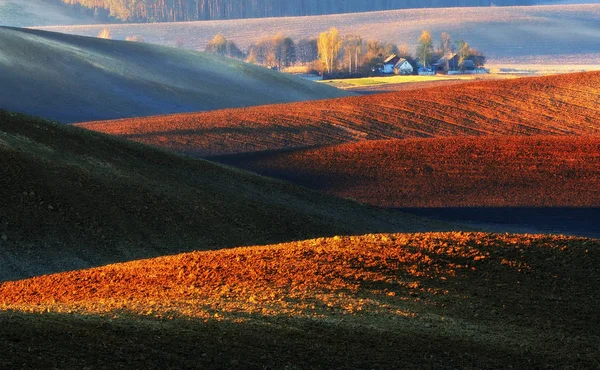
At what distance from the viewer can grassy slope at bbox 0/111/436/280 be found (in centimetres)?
2031

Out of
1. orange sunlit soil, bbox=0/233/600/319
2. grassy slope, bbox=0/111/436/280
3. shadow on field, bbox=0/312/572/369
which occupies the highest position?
shadow on field, bbox=0/312/572/369

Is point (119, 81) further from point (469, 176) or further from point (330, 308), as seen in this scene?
point (330, 308)

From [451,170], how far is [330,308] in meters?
24.4

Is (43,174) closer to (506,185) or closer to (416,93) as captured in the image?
(506,185)

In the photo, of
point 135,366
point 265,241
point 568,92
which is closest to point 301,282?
point 135,366

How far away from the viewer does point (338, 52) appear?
143 m

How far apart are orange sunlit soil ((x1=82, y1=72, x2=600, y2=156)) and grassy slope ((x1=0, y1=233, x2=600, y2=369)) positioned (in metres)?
29.0

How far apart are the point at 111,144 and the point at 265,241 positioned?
7.10 m

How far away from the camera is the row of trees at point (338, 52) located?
437ft

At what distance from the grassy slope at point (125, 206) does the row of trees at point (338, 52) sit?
10122 cm

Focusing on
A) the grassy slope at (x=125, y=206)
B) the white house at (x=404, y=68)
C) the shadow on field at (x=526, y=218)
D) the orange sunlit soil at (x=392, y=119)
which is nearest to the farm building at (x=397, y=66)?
the white house at (x=404, y=68)

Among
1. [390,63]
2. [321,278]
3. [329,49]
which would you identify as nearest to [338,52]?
[390,63]

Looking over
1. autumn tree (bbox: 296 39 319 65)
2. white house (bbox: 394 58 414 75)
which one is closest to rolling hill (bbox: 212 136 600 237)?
white house (bbox: 394 58 414 75)

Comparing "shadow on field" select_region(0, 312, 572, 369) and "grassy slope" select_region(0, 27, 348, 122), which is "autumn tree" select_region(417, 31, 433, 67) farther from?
"shadow on field" select_region(0, 312, 572, 369)
